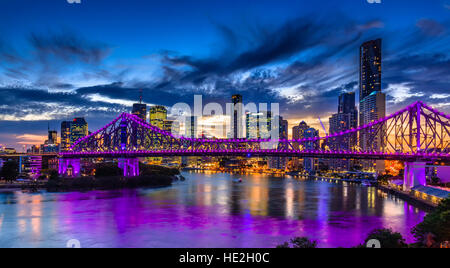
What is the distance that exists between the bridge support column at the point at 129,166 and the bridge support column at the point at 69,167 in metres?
8.12

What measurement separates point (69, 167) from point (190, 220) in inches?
1930

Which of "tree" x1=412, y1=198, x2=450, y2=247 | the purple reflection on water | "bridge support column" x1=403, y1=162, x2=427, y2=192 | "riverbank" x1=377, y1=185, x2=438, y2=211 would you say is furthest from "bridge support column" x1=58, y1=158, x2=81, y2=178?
"tree" x1=412, y1=198, x2=450, y2=247

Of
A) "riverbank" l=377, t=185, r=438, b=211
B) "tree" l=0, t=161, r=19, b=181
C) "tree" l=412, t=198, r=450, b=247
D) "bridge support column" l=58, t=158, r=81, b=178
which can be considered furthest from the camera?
"bridge support column" l=58, t=158, r=81, b=178

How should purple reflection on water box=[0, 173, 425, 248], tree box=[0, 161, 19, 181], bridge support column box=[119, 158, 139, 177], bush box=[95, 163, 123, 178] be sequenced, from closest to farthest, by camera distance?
purple reflection on water box=[0, 173, 425, 248] < tree box=[0, 161, 19, 181] < bush box=[95, 163, 123, 178] < bridge support column box=[119, 158, 139, 177]

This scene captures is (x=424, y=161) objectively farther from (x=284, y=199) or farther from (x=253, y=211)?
(x=253, y=211)

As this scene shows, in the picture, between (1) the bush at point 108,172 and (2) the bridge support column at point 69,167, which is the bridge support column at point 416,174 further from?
(2) the bridge support column at point 69,167

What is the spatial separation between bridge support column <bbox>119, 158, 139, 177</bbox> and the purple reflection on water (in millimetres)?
21203

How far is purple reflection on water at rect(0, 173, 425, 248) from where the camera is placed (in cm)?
2391

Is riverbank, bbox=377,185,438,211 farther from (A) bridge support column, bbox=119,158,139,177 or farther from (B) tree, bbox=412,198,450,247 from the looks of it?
(A) bridge support column, bbox=119,158,139,177

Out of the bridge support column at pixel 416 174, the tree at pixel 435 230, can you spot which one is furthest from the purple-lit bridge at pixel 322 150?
the tree at pixel 435 230

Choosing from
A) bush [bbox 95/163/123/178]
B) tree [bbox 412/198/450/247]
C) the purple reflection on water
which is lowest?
the purple reflection on water

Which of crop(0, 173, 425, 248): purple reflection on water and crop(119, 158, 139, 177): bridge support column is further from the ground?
crop(119, 158, 139, 177): bridge support column

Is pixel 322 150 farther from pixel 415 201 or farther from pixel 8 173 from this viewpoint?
pixel 8 173
